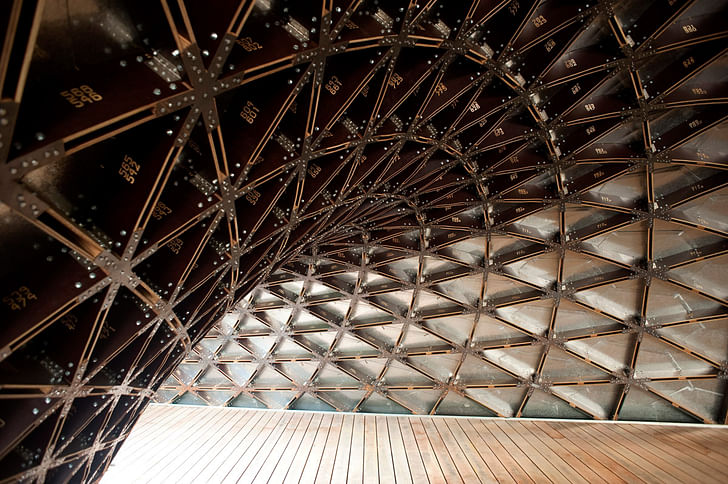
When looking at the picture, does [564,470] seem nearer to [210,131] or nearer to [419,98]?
[419,98]

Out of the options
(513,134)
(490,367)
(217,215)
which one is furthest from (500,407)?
(217,215)

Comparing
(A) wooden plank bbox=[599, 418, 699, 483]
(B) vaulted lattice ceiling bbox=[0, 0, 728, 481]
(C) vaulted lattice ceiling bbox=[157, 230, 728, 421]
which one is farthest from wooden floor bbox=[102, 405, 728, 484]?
(B) vaulted lattice ceiling bbox=[0, 0, 728, 481]

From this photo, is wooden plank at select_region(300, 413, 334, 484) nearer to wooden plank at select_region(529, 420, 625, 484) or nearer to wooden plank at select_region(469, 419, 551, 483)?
wooden plank at select_region(469, 419, 551, 483)

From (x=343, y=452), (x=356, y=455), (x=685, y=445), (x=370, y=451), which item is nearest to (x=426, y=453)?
(x=370, y=451)

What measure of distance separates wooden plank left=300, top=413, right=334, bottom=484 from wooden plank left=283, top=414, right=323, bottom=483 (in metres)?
0.17

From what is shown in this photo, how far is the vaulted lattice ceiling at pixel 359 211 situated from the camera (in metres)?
5.93

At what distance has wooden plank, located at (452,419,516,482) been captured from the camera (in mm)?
16128

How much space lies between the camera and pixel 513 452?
18938 millimetres

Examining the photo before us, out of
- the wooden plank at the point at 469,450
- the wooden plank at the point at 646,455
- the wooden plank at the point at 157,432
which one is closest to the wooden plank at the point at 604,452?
the wooden plank at the point at 646,455

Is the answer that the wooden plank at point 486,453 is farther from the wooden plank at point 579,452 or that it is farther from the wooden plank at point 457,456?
the wooden plank at point 579,452

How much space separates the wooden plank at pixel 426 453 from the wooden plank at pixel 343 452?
315 centimetres

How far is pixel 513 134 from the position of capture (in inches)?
593

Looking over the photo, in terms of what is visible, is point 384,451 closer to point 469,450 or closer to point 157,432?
point 469,450

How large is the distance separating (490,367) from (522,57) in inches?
682
